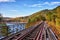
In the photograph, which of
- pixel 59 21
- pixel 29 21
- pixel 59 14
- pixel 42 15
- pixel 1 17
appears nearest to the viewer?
pixel 59 21

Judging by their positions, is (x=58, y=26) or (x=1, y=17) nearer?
(x=58, y=26)

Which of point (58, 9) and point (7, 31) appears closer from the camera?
point (7, 31)

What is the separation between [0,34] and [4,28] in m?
0.89

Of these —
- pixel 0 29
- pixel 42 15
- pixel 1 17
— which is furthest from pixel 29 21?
pixel 0 29

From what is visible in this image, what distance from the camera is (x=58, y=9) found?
29.9 metres

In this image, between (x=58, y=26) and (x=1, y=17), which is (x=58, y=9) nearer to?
(x=58, y=26)

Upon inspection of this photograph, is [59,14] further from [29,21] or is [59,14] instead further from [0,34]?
[29,21]

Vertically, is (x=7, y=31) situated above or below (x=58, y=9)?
below

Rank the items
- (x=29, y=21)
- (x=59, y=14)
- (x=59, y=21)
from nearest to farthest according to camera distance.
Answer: (x=59, y=21)
(x=59, y=14)
(x=29, y=21)

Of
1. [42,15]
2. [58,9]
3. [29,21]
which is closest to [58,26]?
[58,9]

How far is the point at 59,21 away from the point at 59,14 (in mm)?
1968

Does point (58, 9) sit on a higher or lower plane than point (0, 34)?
higher

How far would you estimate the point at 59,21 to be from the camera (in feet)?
82.7

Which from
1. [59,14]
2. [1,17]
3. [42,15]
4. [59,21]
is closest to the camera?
[59,21]
